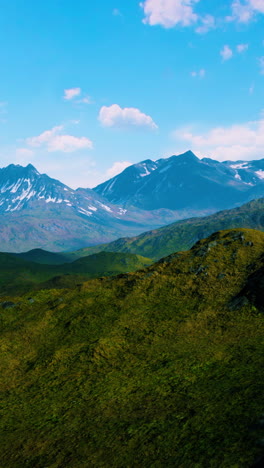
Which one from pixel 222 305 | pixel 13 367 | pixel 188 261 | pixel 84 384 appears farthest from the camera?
pixel 188 261

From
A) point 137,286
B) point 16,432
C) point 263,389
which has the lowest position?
point 16,432

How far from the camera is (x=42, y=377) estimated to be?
111 ft

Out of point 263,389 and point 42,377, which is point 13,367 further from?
point 263,389

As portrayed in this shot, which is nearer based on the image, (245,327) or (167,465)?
(167,465)

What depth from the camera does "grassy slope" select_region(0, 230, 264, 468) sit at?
66.7ft

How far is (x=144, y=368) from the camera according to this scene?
103 feet

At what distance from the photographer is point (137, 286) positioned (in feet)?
157

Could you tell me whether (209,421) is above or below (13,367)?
above

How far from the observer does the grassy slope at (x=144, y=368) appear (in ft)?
66.7

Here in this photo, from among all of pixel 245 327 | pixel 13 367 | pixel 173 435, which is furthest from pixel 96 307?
pixel 173 435

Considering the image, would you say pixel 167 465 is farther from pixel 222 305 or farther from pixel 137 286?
pixel 137 286

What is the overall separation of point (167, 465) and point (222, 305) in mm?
23677

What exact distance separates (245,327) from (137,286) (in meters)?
17.2

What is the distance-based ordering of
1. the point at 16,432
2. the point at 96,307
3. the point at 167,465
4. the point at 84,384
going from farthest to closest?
the point at 96,307 → the point at 84,384 → the point at 16,432 → the point at 167,465
